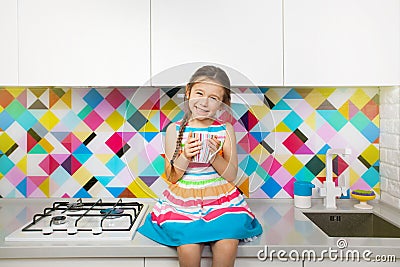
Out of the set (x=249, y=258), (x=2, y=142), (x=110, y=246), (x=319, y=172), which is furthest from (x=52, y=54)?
(x=319, y=172)

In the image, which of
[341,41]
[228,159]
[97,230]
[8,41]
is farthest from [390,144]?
[8,41]

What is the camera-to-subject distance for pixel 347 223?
6.31ft

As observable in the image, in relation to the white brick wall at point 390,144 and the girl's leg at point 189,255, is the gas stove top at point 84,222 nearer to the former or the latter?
the girl's leg at point 189,255

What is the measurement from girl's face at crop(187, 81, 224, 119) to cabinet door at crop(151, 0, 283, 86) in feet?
1.33

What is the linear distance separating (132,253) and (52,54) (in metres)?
0.79

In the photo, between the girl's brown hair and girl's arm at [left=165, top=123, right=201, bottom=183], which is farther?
girl's arm at [left=165, top=123, right=201, bottom=183]

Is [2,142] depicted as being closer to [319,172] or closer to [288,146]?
[288,146]

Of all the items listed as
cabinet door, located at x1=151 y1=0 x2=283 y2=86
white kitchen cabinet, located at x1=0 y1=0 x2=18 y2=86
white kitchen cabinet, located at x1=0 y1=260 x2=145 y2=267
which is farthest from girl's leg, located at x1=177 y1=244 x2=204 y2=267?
white kitchen cabinet, located at x1=0 y1=0 x2=18 y2=86

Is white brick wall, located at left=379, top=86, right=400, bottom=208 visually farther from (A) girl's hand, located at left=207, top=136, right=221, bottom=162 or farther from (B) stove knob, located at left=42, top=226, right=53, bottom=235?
(B) stove knob, located at left=42, top=226, right=53, bottom=235

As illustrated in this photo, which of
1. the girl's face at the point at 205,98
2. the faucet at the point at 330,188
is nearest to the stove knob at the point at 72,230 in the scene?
the girl's face at the point at 205,98

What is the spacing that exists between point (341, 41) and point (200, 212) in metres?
0.82

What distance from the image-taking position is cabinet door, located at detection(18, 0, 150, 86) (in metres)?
1.72

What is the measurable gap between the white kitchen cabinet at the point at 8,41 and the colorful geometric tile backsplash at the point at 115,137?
37 cm

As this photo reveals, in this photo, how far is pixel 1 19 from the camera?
5.65 ft
